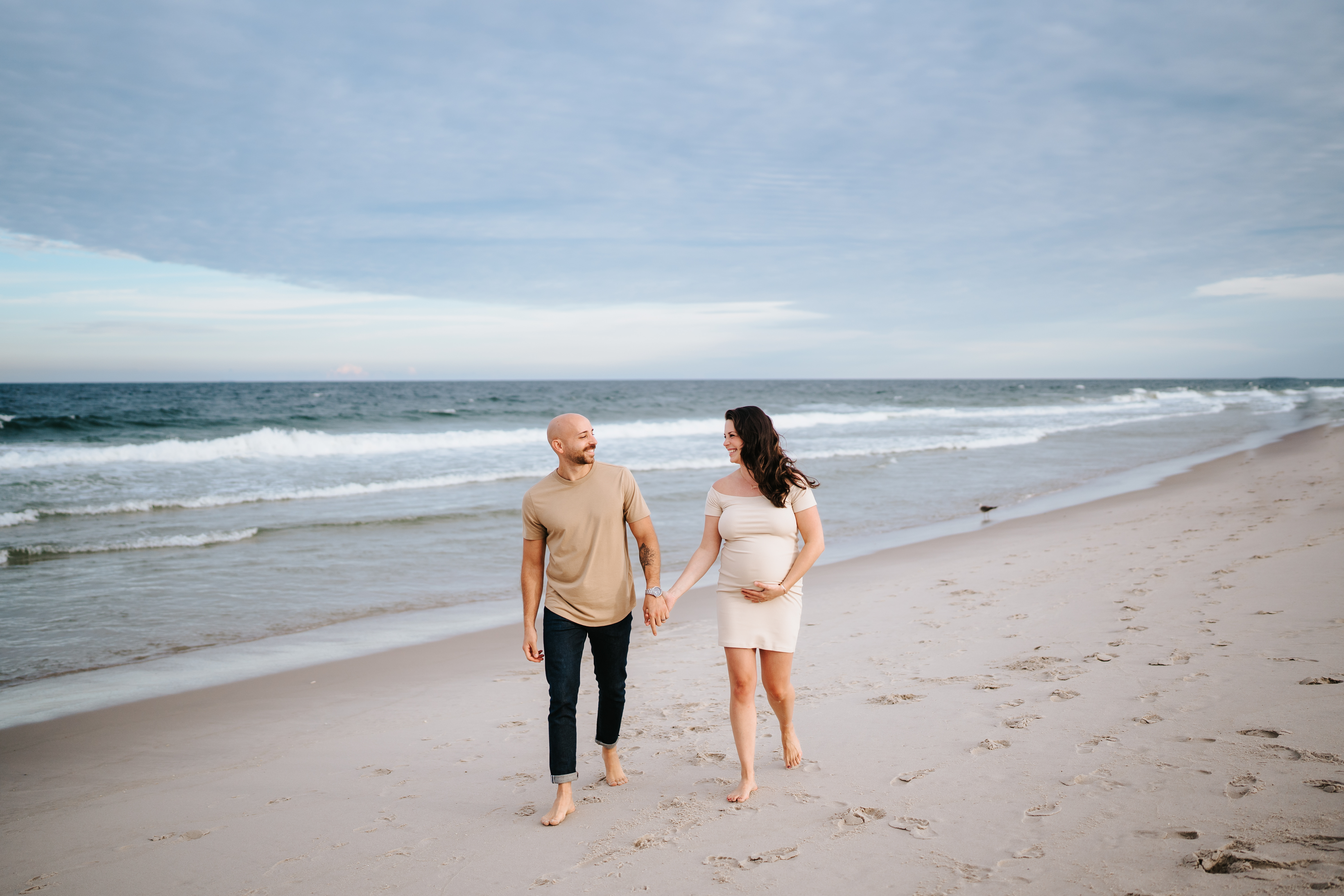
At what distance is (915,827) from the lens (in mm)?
3250

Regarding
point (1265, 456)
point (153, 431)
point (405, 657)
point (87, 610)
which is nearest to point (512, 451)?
point (153, 431)

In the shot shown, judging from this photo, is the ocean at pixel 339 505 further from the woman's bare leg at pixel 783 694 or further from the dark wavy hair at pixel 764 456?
the dark wavy hair at pixel 764 456

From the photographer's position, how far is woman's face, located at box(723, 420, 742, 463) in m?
3.55

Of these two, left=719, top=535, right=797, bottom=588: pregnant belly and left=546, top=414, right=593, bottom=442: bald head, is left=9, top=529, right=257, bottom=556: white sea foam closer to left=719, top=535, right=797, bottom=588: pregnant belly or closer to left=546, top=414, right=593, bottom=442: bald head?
left=546, top=414, right=593, bottom=442: bald head

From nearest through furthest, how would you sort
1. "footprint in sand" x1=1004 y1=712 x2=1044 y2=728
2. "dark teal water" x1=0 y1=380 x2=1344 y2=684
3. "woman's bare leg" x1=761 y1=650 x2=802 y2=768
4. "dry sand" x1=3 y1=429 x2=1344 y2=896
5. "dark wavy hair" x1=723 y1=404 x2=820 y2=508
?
"dry sand" x1=3 y1=429 x2=1344 y2=896
"dark wavy hair" x1=723 y1=404 x2=820 y2=508
"woman's bare leg" x1=761 y1=650 x2=802 y2=768
"footprint in sand" x1=1004 y1=712 x2=1044 y2=728
"dark teal water" x1=0 y1=380 x2=1344 y2=684

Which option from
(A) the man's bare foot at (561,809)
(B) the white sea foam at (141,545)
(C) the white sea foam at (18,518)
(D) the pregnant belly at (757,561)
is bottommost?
(B) the white sea foam at (141,545)

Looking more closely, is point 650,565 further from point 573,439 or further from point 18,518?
point 18,518

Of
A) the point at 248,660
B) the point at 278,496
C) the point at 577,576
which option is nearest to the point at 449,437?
the point at 278,496

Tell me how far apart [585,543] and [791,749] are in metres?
1.47

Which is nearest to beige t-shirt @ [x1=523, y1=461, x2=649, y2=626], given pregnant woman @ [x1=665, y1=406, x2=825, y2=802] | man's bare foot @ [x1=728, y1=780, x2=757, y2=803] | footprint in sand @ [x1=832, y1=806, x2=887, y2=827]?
pregnant woman @ [x1=665, y1=406, x2=825, y2=802]

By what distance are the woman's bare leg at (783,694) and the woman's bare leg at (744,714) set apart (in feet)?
0.25

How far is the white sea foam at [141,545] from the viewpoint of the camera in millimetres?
10750

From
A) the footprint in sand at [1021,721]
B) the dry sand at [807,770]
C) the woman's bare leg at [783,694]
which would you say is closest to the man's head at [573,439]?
the woman's bare leg at [783,694]

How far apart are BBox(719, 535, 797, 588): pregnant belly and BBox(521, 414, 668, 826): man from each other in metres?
0.34
